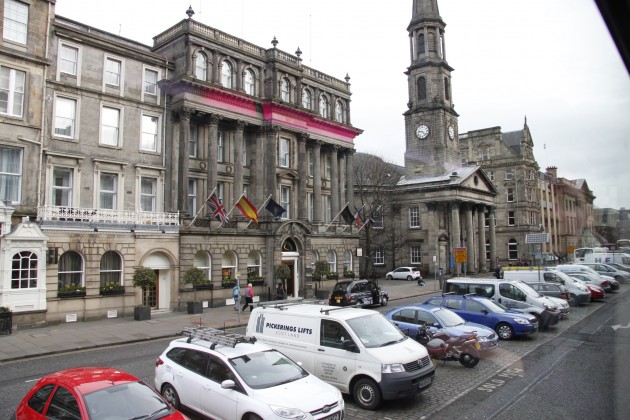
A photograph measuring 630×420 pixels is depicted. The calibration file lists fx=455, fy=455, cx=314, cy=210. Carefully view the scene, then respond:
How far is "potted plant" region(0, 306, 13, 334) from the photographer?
19656 millimetres

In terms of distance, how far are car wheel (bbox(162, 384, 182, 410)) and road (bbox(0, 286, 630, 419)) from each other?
0.42 metres

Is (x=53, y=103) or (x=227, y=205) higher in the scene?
(x=53, y=103)

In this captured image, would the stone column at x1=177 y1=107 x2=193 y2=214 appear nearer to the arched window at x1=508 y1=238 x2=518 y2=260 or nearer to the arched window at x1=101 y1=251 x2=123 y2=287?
the arched window at x1=101 y1=251 x2=123 y2=287

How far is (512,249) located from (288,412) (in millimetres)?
72482

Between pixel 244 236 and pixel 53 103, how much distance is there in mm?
14275

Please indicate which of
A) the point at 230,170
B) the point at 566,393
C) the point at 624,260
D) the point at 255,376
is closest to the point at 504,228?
the point at 624,260

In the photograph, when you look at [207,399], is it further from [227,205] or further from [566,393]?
[227,205]

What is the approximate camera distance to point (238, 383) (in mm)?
8086

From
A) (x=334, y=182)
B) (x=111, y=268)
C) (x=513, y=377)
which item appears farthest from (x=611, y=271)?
(x=111, y=268)

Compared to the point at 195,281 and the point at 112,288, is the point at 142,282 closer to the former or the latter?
the point at 112,288

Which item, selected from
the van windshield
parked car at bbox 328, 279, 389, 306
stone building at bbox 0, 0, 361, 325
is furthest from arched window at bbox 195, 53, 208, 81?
the van windshield

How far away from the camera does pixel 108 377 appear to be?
7293 millimetres

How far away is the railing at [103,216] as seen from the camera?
76.6 feet

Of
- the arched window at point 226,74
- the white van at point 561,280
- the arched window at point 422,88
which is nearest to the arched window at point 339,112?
the arched window at point 226,74
